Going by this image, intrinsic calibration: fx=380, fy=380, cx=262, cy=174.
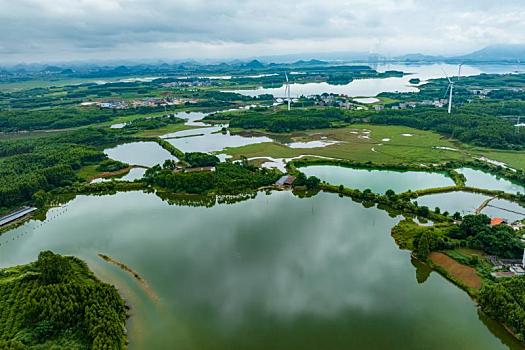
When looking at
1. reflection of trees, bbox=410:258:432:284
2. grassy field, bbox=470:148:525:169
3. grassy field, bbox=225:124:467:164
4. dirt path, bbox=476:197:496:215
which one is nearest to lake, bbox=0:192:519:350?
reflection of trees, bbox=410:258:432:284

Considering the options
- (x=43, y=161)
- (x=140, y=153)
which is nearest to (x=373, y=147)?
(x=140, y=153)

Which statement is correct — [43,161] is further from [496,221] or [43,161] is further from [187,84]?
[187,84]

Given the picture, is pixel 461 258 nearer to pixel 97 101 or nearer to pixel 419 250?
pixel 419 250

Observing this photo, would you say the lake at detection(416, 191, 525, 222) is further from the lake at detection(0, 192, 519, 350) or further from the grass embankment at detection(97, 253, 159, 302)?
the grass embankment at detection(97, 253, 159, 302)

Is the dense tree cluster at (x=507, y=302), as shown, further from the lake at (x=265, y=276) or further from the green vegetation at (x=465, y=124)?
the green vegetation at (x=465, y=124)

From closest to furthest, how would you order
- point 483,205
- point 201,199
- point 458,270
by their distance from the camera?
point 458,270 < point 483,205 < point 201,199
